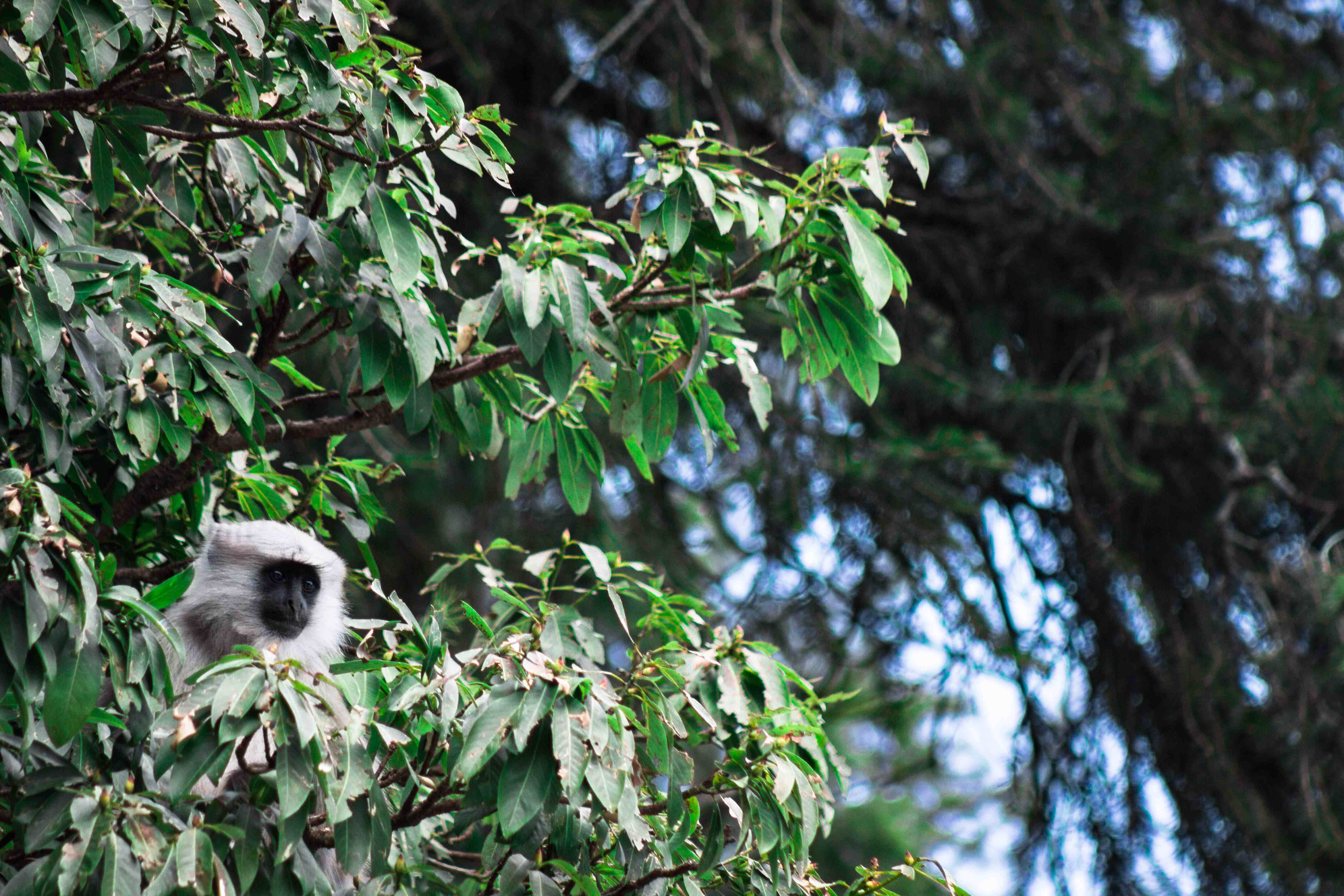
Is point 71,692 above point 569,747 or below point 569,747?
below

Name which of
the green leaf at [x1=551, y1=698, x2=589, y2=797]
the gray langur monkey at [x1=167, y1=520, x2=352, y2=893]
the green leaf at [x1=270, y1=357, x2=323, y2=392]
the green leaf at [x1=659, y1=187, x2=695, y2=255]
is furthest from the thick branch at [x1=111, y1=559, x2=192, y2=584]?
the green leaf at [x1=659, y1=187, x2=695, y2=255]

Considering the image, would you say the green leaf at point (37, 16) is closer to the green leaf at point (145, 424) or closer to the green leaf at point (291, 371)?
the green leaf at point (145, 424)

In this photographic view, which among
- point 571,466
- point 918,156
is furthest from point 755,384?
point 918,156

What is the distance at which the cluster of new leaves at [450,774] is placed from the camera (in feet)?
4.85

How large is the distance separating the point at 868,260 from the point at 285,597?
1.63 metres

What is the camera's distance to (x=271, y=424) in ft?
8.09

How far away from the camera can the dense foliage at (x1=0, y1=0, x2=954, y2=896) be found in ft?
5.01

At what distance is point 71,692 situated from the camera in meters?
1.51

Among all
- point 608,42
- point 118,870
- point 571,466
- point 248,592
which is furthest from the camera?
point 608,42

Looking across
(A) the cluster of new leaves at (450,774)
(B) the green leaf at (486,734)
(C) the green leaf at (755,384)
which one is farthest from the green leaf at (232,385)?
(C) the green leaf at (755,384)

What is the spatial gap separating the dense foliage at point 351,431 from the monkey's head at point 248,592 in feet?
0.57

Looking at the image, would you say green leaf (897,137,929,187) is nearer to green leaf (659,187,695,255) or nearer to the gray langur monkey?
green leaf (659,187,695,255)

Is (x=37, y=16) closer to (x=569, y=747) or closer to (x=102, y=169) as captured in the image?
(x=102, y=169)

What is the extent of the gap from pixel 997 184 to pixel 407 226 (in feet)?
14.4
